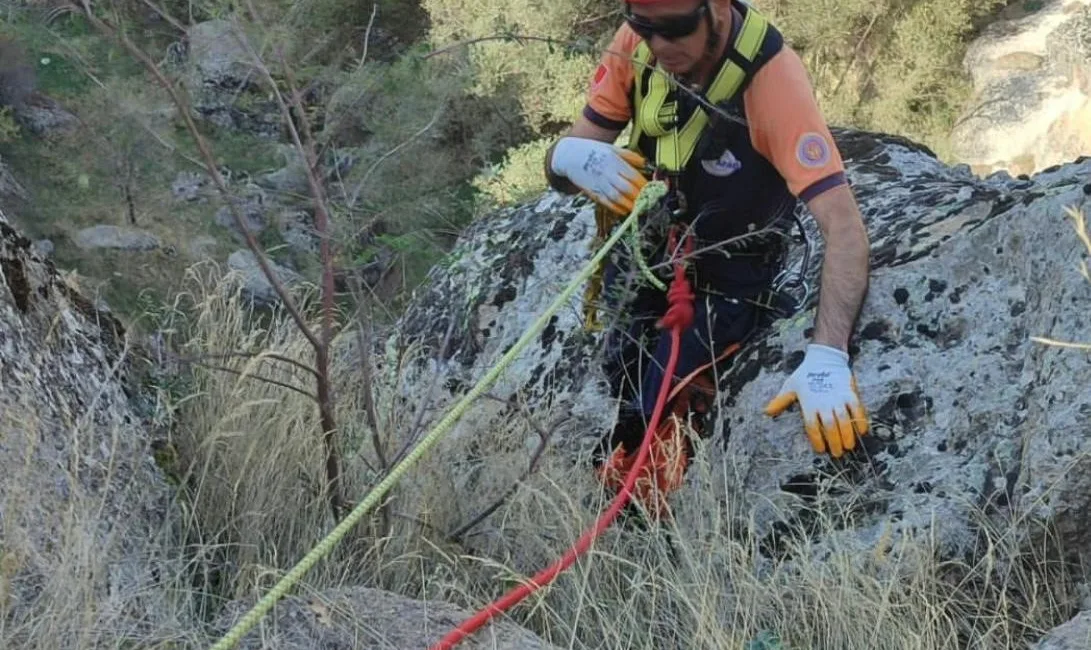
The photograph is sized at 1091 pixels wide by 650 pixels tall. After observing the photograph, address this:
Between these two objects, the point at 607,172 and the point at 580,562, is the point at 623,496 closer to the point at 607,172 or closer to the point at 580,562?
the point at 580,562

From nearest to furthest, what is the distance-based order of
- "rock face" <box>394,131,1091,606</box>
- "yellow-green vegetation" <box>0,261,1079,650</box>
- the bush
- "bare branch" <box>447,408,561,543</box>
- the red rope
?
the red rope → "yellow-green vegetation" <box>0,261,1079,650</box> → "rock face" <box>394,131,1091,606</box> → "bare branch" <box>447,408,561,543</box> → the bush

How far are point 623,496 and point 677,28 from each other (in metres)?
A: 1.17

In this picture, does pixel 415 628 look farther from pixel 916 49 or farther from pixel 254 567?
pixel 916 49

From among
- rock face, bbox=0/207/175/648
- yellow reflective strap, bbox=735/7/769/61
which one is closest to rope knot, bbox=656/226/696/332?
yellow reflective strap, bbox=735/7/769/61

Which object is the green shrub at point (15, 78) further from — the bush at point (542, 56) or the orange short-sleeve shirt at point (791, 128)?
the orange short-sleeve shirt at point (791, 128)

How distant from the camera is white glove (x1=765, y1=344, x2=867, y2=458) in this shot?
293cm

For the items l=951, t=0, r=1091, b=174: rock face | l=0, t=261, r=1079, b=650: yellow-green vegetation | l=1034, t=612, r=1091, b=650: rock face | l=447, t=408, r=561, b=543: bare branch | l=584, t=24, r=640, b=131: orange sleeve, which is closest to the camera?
l=1034, t=612, r=1091, b=650: rock face

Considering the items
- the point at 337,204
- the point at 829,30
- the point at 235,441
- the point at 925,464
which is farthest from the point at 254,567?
the point at 829,30

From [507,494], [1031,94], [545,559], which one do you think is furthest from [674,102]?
[1031,94]

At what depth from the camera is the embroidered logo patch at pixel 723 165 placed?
329 centimetres

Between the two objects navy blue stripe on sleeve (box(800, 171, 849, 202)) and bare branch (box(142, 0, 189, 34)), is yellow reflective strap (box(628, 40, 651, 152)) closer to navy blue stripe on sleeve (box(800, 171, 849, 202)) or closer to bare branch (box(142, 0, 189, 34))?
navy blue stripe on sleeve (box(800, 171, 849, 202))

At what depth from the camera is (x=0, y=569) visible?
2.19 metres

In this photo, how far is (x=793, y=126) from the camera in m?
3.06

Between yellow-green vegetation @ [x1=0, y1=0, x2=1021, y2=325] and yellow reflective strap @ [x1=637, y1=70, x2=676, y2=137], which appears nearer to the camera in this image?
yellow-green vegetation @ [x1=0, y1=0, x2=1021, y2=325]
